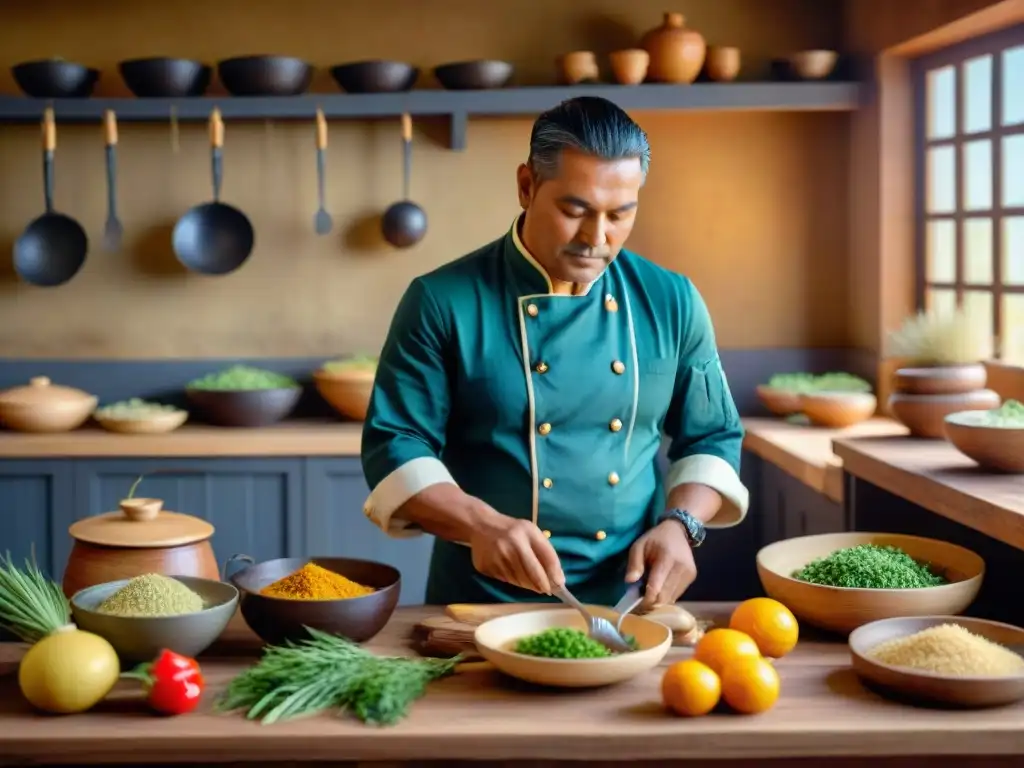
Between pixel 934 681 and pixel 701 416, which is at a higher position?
pixel 701 416

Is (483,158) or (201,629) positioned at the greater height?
(483,158)

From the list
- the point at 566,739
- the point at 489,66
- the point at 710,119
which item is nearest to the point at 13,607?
the point at 566,739

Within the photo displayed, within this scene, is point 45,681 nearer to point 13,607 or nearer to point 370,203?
point 13,607

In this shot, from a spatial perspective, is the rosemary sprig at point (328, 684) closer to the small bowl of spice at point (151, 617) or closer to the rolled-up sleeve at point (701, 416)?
the small bowl of spice at point (151, 617)

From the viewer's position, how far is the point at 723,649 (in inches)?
61.1

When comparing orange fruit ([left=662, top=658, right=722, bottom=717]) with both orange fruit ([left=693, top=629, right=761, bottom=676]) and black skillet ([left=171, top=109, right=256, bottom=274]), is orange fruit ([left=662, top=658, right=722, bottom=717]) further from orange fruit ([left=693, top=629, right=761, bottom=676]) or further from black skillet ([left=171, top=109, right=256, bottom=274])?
black skillet ([left=171, top=109, right=256, bottom=274])

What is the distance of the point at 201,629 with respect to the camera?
5.44ft

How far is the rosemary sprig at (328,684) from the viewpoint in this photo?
1504 mm

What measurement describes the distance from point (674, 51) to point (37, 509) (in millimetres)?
2499

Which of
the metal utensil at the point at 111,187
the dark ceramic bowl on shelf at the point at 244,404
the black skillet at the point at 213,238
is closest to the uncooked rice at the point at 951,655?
the dark ceramic bowl on shelf at the point at 244,404

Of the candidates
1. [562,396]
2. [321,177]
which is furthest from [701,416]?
[321,177]

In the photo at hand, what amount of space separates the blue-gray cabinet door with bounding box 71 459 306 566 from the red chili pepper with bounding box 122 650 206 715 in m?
2.41

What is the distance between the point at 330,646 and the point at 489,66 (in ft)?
9.37

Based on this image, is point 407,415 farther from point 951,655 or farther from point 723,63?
point 723,63
